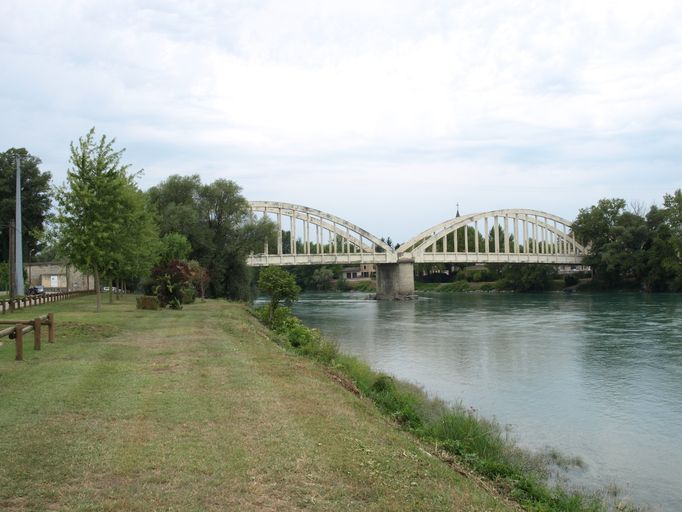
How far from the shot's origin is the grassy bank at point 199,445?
600 centimetres

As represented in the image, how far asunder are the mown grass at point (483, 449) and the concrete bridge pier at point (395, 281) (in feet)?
244

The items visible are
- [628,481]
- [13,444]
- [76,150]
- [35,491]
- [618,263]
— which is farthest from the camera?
[618,263]

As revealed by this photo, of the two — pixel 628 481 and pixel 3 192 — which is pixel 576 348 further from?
pixel 3 192

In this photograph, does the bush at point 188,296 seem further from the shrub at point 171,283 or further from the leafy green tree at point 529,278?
the leafy green tree at point 529,278

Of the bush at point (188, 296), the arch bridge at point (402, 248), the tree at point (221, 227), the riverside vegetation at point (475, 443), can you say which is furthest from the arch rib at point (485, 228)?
the riverside vegetation at point (475, 443)

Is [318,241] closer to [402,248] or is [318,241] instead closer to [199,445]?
[402,248]

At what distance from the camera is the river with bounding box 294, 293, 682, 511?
11.9m

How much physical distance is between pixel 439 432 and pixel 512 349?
1777 cm

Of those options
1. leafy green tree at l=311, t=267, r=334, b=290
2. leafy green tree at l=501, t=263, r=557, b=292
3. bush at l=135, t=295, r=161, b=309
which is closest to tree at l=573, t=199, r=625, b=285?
leafy green tree at l=501, t=263, r=557, b=292

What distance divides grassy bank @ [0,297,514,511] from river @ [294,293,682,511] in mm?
4424

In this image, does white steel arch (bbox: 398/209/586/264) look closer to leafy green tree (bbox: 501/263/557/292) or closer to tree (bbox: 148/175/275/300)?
leafy green tree (bbox: 501/263/557/292)

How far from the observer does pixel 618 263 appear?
285 feet

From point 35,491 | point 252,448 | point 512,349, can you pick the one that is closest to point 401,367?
point 512,349

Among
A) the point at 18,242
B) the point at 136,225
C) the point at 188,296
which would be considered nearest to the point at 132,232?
the point at 136,225
